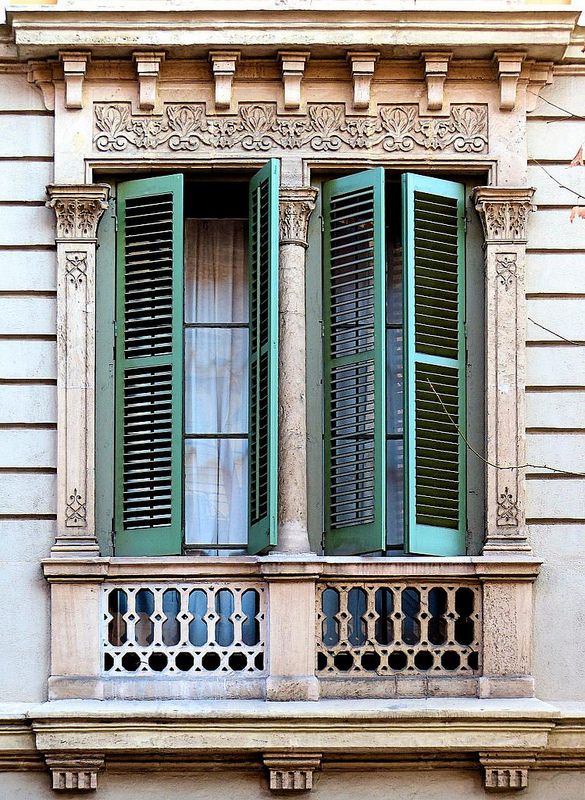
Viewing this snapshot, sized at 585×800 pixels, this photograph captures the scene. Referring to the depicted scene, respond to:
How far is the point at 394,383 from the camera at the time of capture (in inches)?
634

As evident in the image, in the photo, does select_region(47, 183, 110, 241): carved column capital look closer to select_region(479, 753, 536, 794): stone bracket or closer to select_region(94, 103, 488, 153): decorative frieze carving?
select_region(94, 103, 488, 153): decorative frieze carving

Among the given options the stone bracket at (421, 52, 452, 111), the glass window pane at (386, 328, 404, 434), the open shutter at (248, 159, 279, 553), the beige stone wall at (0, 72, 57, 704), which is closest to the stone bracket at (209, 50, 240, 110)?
the open shutter at (248, 159, 279, 553)

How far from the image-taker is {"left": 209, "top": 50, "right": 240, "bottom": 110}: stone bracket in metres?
15.8

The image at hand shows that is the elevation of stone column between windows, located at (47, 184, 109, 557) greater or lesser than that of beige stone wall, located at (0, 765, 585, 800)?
greater

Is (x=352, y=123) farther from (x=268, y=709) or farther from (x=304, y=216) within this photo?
(x=268, y=709)

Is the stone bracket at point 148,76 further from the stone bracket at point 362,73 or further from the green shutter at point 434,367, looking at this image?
the green shutter at point 434,367

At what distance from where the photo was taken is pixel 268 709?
49.0 ft

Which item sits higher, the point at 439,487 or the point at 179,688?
the point at 439,487

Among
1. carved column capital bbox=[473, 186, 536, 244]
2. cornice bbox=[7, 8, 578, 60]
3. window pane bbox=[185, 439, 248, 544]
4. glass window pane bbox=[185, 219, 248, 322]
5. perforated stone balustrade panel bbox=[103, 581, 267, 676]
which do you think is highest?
cornice bbox=[7, 8, 578, 60]

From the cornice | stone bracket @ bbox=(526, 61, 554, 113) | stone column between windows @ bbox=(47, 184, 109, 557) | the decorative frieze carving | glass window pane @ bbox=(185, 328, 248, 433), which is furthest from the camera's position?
glass window pane @ bbox=(185, 328, 248, 433)


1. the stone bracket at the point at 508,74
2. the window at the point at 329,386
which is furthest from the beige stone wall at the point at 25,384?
the stone bracket at the point at 508,74

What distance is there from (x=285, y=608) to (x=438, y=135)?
13.4ft

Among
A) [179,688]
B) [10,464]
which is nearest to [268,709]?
[179,688]

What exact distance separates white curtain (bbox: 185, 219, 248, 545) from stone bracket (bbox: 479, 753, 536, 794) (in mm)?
2711
